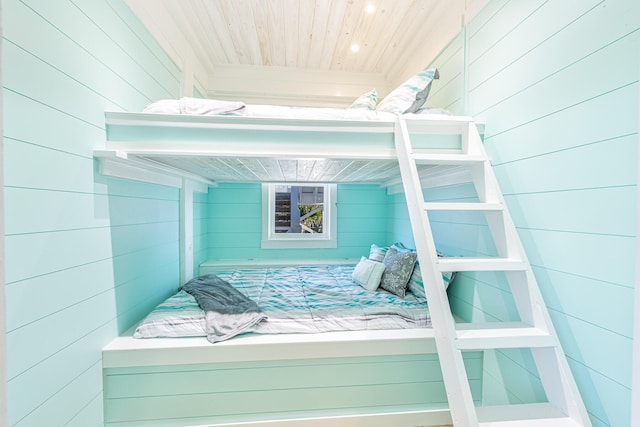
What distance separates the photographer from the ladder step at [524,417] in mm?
969

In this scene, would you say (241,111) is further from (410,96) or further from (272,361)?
(272,361)

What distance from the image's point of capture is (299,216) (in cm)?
362

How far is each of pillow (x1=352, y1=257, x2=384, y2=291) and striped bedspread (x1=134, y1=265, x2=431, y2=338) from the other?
0.04 meters

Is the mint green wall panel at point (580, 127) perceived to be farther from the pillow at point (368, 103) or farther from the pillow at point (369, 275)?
the pillow at point (369, 275)

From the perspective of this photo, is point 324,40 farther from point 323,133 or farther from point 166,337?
point 166,337

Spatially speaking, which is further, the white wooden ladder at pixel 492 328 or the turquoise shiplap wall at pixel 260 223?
the turquoise shiplap wall at pixel 260 223

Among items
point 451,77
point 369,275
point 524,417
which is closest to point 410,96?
Result: point 451,77

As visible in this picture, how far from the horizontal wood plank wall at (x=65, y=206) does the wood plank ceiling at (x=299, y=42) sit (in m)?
0.56

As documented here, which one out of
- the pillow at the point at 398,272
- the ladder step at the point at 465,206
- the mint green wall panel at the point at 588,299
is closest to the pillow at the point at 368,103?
the ladder step at the point at 465,206

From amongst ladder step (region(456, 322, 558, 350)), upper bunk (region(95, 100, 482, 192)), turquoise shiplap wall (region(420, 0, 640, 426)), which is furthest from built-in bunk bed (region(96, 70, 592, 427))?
ladder step (region(456, 322, 558, 350))

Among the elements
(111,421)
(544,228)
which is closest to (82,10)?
(111,421)

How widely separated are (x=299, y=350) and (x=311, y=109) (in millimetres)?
1330

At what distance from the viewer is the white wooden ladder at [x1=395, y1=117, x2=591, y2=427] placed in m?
0.99

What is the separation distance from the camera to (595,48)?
3.59 ft
